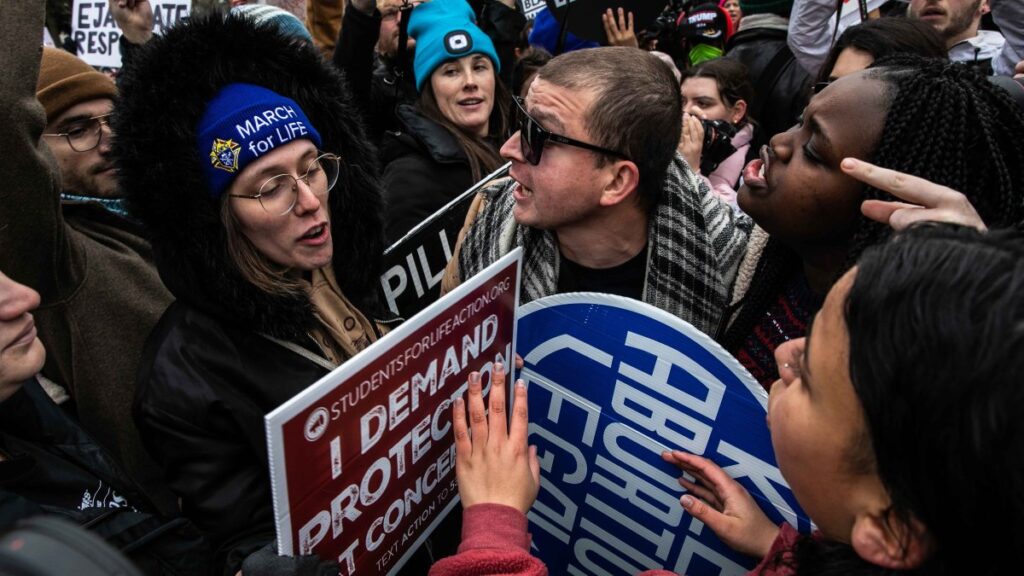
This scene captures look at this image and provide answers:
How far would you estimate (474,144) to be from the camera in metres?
3.10

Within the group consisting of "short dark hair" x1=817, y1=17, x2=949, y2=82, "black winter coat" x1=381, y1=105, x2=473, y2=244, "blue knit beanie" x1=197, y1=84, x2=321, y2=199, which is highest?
"short dark hair" x1=817, y1=17, x2=949, y2=82

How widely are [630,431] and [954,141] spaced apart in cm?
86

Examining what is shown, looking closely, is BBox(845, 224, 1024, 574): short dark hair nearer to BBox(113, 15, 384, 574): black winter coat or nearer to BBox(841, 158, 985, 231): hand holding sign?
BBox(841, 158, 985, 231): hand holding sign

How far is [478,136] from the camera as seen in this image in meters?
3.22

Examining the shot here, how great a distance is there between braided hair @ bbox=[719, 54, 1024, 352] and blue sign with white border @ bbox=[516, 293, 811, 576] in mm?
424

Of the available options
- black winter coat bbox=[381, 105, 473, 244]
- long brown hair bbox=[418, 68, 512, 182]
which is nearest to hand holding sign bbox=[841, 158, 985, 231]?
black winter coat bbox=[381, 105, 473, 244]

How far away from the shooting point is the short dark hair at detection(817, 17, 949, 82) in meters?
2.46

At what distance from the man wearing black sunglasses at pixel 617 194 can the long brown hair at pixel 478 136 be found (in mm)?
1116

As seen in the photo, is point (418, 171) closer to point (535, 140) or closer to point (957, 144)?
point (535, 140)

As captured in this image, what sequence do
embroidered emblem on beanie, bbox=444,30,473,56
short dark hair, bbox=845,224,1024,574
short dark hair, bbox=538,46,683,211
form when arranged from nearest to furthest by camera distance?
short dark hair, bbox=845,224,1024,574 < short dark hair, bbox=538,46,683,211 < embroidered emblem on beanie, bbox=444,30,473,56

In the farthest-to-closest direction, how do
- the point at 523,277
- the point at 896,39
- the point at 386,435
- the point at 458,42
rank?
the point at 458,42, the point at 896,39, the point at 523,277, the point at 386,435

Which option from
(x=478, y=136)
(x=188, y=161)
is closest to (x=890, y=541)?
(x=188, y=161)

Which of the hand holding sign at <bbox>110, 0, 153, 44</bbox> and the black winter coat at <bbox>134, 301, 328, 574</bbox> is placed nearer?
the black winter coat at <bbox>134, 301, 328, 574</bbox>

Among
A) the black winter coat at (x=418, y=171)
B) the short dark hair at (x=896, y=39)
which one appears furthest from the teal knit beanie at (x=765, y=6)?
the black winter coat at (x=418, y=171)
